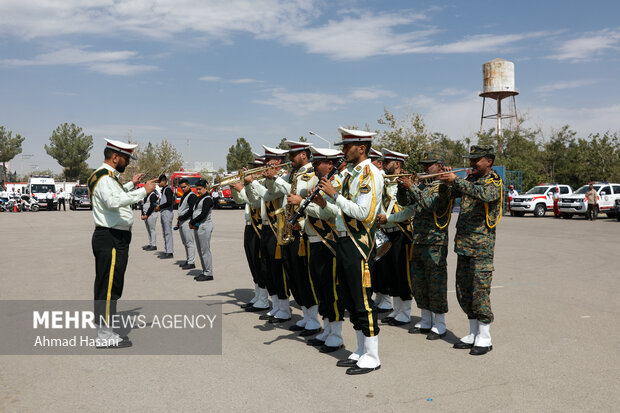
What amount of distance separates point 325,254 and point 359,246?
57 centimetres

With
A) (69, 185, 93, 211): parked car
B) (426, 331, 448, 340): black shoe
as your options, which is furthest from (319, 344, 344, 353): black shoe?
(69, 185, 93, 211): parked car

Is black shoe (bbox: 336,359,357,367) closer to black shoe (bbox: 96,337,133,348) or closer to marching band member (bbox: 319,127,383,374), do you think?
marching band member (bbox: 319,127,383,374)

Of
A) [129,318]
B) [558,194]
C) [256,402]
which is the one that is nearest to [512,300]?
[256,402]

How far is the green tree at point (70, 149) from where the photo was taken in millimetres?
77062

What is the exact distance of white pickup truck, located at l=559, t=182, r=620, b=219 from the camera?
26.2 meters

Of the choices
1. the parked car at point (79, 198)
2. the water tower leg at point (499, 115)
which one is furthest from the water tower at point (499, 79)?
the parked car at point (79, 198)

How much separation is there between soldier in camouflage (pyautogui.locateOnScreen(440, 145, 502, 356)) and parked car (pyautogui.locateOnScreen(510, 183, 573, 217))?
25189 millimetres

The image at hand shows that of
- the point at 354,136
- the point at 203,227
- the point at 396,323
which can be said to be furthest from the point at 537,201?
the point at 354,136

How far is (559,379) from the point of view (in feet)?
15.2

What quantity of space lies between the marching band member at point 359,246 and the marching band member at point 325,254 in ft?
0.80

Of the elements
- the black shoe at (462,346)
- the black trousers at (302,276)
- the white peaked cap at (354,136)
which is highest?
the white peaked cap at (354,136)

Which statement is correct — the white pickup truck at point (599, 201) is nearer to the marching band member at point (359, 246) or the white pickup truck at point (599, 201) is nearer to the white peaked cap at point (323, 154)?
the white peaked cap at point (323, 154)

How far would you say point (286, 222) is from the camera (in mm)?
6160

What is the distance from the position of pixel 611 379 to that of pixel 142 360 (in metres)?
4.54
